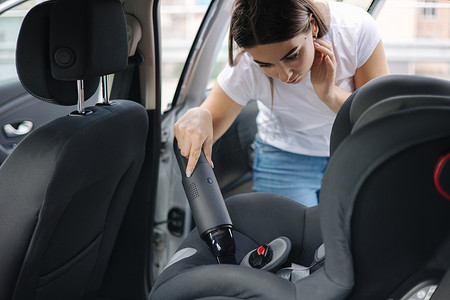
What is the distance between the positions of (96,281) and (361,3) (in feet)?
5.30

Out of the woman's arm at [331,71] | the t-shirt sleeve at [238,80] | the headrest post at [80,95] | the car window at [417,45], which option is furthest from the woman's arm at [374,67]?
the car window at [417,45]

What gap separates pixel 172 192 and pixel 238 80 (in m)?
0.67

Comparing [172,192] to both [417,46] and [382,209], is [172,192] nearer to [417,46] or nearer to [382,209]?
[382,209]

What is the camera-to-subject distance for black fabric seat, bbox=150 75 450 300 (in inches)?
35.1

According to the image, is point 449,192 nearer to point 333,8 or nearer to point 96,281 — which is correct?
point 333,8

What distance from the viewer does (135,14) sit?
191 centimetres

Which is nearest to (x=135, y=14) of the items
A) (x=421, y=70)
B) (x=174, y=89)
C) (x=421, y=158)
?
(x=174, y=89)

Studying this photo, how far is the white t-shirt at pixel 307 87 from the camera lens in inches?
66.9

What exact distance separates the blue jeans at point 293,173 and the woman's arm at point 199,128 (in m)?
0.36

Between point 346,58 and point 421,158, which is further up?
point 421,158

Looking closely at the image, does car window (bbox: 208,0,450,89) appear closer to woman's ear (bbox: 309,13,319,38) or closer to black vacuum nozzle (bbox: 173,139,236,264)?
woman's ear (bbox: 309,13,319,38)

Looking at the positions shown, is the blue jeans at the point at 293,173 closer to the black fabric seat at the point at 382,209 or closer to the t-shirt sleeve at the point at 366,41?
the t-shirt sleeve at the point at 366,41

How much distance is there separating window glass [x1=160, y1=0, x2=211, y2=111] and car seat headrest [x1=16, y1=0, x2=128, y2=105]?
0.66m

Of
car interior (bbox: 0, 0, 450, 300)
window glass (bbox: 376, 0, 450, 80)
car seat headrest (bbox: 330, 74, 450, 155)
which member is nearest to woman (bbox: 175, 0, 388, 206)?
car interior (bbox: 0, 0, 450, 300)
